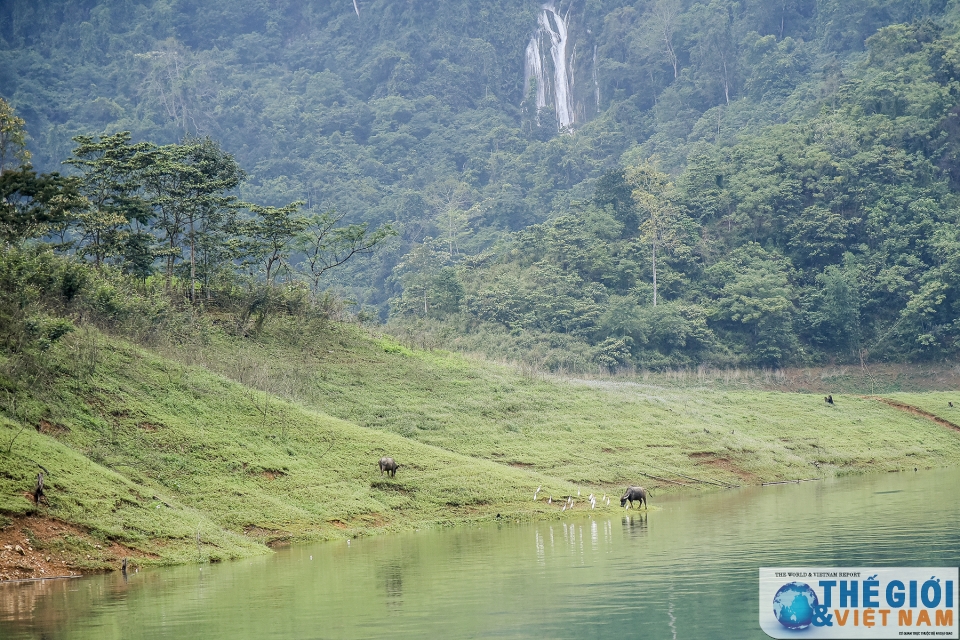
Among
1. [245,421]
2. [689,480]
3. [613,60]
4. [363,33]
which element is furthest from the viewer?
[363,33]

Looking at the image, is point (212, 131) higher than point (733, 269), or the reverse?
point (212, 131)

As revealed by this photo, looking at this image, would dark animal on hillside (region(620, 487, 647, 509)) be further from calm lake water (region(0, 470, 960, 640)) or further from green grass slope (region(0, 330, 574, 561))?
calm lake water (region(0, 470, 960, 640))

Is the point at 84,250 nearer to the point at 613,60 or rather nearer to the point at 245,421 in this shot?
the point at 245,421

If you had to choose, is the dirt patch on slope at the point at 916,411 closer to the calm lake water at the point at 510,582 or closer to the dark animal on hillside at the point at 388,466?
the calm lake water at the point at 510,582

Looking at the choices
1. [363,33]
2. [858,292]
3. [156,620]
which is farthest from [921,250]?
[363,33]

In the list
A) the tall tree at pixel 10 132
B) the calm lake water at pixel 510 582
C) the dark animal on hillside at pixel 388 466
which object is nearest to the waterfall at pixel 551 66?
the tall tree at pixel 10 132

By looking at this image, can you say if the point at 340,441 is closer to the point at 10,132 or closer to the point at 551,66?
the point at 10,132

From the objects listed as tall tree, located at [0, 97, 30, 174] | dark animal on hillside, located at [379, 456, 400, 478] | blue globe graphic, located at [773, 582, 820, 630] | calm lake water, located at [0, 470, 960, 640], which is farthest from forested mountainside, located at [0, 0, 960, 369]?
blue globe graphic, located at [773, 582, 820, 630]

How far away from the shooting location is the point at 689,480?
1725 inches

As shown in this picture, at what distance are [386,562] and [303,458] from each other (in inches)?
439

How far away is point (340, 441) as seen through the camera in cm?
3856

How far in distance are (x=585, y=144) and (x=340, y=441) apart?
103918 millimetres

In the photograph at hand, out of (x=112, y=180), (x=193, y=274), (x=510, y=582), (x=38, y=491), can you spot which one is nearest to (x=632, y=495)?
(x=510, y=582)

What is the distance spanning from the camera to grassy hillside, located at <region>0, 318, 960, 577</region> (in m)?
29.4
